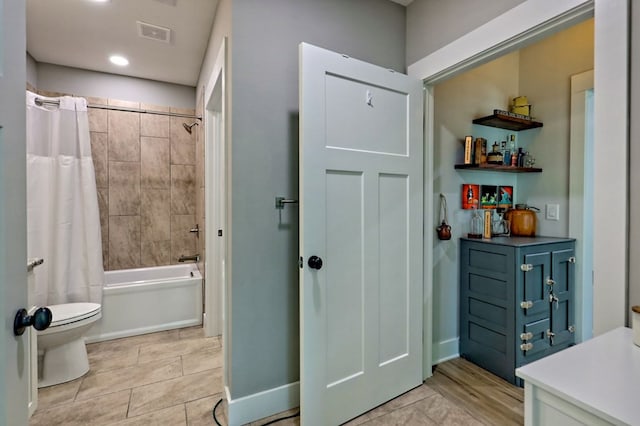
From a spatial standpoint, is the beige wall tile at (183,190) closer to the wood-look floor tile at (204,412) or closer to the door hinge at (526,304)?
the wood-look floor tile at (204,412)

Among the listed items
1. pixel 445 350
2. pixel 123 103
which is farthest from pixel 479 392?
pixel 123 103

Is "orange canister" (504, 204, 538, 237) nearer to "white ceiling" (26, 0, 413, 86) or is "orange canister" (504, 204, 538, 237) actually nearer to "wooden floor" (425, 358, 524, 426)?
"wooden floor" (425, 358, 524, 426)

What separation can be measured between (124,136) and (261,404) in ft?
10.1

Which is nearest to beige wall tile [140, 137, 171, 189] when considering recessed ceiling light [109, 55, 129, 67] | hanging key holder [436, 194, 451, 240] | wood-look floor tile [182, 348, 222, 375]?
recessed ceiling light [109, 55, 129, 67]

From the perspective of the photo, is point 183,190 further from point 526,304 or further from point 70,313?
point 526,304

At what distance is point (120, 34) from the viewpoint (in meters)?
2.49

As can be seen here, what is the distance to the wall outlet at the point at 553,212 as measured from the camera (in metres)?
2.47

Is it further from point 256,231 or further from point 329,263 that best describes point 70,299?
point 329,263

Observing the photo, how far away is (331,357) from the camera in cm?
161

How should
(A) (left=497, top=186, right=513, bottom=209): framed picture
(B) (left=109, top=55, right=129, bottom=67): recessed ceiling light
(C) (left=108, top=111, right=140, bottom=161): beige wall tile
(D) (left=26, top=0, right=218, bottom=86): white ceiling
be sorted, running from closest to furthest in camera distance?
(D) (left=26, top=0, right=218, bottom=86): white ceiling < (A) (left=497, top=186, right=513, bottom=209): framed picture < (B) (left=109, top=55, right=129, bottom=67): recessed ceiling light < (C) (left=108, top=111, right=140, bottom=161): beige wall tile

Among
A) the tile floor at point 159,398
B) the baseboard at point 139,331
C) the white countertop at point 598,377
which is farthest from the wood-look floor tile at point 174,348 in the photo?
the white countertop at point 598,377

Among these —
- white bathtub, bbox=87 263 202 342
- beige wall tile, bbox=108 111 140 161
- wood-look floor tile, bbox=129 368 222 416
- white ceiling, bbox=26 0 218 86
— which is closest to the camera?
wood-look floor tile, bbox=129 368 222 416

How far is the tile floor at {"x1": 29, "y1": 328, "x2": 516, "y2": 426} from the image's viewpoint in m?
1.71

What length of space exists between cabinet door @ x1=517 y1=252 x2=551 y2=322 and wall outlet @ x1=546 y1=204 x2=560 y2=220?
0.50m
